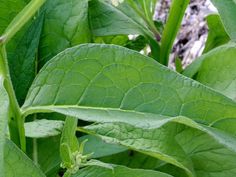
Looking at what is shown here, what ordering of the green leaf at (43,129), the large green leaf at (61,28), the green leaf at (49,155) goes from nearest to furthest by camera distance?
the green leaf at (43,129)
the green leaf at (49,155)
the large green leaf at (61,28)

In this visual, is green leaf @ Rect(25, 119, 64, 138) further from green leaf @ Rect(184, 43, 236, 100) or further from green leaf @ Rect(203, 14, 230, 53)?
green leaf @ Rect(203, 14, 230, 53)

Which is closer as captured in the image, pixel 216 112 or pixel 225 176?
pixel 216 112

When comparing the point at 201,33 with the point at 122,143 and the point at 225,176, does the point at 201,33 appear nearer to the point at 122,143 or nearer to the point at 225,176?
the point at 225,176

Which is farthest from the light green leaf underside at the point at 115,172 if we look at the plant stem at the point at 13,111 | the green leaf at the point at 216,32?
the green leaf at the point at 216,32

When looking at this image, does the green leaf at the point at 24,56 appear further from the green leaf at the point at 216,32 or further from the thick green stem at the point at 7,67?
the green leaf at the point at 216,32

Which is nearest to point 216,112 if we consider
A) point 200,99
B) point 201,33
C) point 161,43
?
point 200,99

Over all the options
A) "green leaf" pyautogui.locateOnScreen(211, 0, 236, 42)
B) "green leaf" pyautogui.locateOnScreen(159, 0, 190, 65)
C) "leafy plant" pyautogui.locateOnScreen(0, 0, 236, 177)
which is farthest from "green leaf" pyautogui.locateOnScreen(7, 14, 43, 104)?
"green leaf" pyautogui.locateOnScreen(211, 0, 236, 42)
